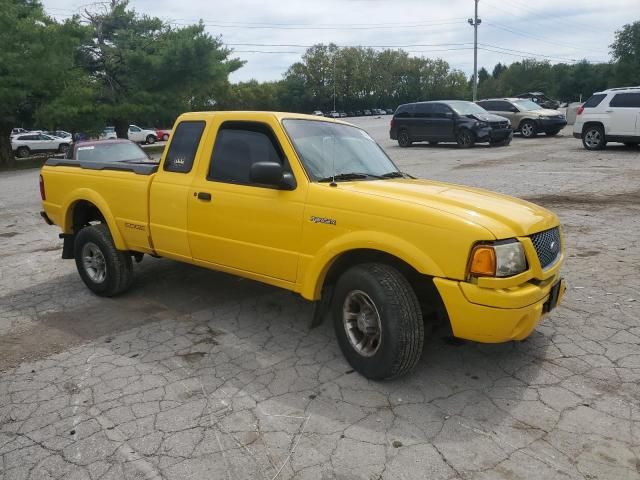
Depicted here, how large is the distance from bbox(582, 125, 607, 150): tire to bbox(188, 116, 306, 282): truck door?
15881 millimetres

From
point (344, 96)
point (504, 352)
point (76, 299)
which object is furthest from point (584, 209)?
point (344, 96)

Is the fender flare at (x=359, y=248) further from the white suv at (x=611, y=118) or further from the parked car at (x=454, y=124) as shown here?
the parked car at (x=454, y=124)

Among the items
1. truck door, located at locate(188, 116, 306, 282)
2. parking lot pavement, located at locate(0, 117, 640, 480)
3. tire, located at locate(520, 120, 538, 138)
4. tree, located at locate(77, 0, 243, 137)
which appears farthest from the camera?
tree, located at locate(77, 0, 243, 137)

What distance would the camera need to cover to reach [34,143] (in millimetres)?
32938

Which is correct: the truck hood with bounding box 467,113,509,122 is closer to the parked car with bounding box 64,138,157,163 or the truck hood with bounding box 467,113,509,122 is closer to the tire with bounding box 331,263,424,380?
the parked car with bounding box 64,138,157,163

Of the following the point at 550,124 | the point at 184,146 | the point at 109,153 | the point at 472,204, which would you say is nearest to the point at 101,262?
the point at 184,146

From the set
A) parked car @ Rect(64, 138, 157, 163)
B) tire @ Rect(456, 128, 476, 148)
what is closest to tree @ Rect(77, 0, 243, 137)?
tire @ Rect(456, 128, 476, 148)

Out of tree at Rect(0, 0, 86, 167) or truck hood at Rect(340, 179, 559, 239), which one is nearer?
truck hood at Rect(340, 179, 559, 239)

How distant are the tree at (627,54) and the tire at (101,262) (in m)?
91.8

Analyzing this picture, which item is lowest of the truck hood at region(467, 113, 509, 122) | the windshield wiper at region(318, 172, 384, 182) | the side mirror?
the windshield wiper at region(318, 172, 384, 182)

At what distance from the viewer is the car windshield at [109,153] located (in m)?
10.5

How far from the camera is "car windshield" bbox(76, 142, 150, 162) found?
10539mm

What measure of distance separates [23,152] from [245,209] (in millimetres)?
33811

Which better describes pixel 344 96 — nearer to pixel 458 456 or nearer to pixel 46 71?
pixel 46 71
